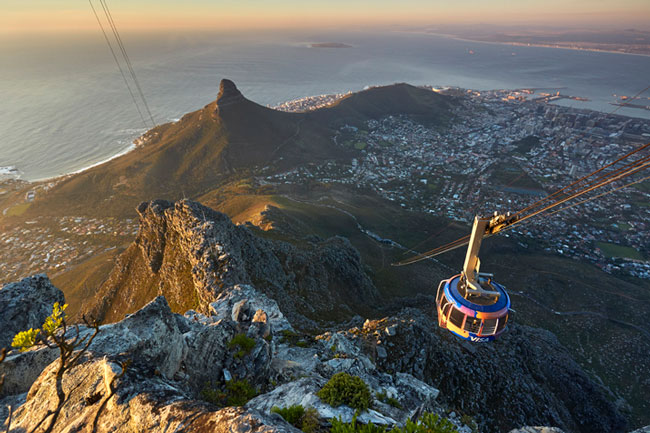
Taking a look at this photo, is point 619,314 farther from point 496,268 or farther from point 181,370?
point 181,370

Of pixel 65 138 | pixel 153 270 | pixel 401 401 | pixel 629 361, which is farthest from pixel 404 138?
pixel 65 138

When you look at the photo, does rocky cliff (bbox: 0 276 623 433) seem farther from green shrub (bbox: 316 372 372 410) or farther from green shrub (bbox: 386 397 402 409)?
→ green shrub (bbox: 316 372 372 410)

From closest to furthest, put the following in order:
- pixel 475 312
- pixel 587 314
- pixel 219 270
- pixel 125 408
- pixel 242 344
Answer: pixel 125 408
pixel 475 312
pixel 242 344
pixel 219 270
pixel 587 314

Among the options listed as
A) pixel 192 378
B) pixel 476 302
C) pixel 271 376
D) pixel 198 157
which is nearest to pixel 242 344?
pixel 271 376

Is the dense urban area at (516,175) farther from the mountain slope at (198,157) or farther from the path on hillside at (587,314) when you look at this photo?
the path on hillside at (587,314)

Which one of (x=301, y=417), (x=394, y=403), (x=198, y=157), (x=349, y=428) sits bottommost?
(x=198, y=157)

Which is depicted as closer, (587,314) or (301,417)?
(301,417)

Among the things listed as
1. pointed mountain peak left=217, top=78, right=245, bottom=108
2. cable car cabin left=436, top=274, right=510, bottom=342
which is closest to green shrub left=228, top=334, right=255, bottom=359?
cable car cabin left=436, top=274, right=510, bottom=342

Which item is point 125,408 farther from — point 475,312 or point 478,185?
point 478,185
